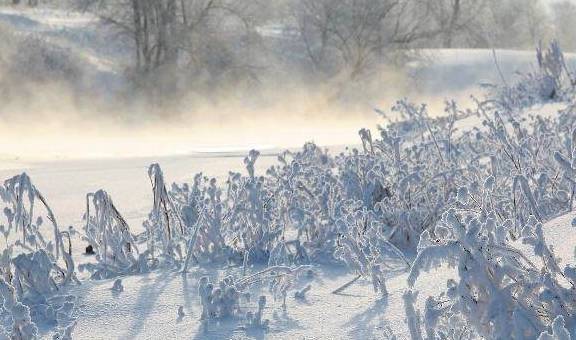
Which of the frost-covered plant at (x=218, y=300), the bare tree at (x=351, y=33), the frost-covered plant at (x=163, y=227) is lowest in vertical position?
the frost-covered plant at (x=218, y=300)

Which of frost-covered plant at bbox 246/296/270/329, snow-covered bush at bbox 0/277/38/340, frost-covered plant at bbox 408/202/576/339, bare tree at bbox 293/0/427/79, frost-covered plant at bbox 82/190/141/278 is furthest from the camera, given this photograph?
bare tree at bbox 293/0/427/79

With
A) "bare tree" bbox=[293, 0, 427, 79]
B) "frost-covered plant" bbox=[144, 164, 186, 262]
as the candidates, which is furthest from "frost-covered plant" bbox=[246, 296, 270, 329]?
"bare tree" bbox=[293, 0, 427, 79]

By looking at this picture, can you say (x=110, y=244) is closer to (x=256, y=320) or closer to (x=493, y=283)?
(x=256, y=320)

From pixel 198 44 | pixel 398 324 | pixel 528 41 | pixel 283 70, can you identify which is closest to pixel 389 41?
pixel 283 70

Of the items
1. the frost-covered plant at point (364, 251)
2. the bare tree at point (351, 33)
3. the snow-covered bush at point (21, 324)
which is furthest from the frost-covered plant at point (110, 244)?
the bare tree at point (351, 33)

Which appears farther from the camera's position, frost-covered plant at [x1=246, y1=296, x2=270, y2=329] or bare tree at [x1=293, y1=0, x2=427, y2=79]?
bare tree at [x1=293, y1=0, x2=427, y2=79]

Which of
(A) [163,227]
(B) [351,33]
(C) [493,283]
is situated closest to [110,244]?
(A) [163,227]

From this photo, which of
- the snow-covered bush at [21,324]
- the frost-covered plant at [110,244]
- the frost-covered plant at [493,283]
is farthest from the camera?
the frost-covered plant at [110,244]

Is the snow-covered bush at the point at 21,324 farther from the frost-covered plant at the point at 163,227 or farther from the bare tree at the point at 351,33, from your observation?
the bare tree at the point at 351,33

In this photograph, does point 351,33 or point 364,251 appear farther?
point 351,33

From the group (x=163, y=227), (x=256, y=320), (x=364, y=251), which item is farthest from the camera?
(x=163, y=227)

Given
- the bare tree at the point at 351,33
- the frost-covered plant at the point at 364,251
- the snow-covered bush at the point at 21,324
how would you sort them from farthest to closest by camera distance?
the bare tree at the point at 351,33 → the frost-covered plant at the point at 364,251 → the snow-covered bush at the point at 21,324

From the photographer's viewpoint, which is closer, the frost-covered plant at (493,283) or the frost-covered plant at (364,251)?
the frost-covered plant at (493,283)

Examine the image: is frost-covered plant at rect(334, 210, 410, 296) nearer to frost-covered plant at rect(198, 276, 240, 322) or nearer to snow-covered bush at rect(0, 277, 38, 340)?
frost-covered plant at rect(198, 276, 240, 322)
